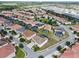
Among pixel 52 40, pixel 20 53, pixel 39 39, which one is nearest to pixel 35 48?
pixel 20 53

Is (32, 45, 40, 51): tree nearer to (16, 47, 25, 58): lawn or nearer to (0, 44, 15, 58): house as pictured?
(16, 47, 25, 58): lawn

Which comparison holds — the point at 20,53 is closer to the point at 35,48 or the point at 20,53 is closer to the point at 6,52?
the point at 6,52

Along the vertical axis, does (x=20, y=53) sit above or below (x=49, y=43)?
above

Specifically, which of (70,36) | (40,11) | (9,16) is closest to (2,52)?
(70,36)

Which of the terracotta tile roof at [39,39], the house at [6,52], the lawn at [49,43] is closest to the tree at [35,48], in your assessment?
the lawn at [49,43]

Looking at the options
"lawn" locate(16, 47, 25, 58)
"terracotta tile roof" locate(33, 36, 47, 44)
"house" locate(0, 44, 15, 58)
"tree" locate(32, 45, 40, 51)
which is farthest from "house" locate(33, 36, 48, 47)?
"house" locate(0, 44, 15, 58)

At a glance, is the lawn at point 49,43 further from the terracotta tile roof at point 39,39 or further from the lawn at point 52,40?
the terracotta tile roof at point 39,39

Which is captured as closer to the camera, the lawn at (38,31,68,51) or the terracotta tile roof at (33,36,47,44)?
the lawn at (38,31,68,51)

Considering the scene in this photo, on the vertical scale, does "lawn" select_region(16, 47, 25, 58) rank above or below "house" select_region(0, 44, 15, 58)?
below
